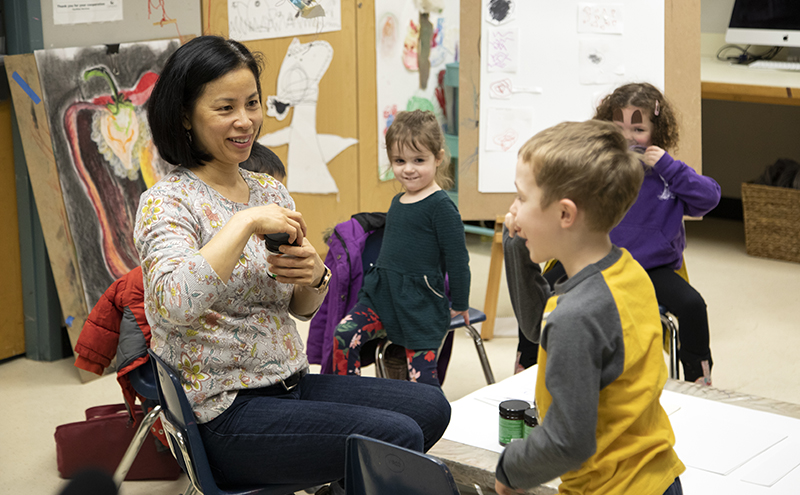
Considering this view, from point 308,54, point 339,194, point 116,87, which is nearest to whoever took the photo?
point 116,87

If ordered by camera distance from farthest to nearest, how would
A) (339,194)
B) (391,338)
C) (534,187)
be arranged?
(339,194), (391,338), (534,187)

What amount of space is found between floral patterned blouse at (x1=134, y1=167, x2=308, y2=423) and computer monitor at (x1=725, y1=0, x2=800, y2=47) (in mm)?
4289

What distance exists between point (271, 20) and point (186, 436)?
2.62 metres

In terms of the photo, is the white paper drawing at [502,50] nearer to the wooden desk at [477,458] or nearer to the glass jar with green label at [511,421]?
the wooden desk at [477,458]

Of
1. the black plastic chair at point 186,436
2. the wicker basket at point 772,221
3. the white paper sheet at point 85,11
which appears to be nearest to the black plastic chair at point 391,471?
the black plastic chair at point 186,436

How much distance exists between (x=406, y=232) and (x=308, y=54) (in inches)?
67.9

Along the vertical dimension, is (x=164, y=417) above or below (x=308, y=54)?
below

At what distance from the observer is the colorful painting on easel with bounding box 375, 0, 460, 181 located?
14.0ft

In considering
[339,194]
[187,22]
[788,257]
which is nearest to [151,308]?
[187,22]

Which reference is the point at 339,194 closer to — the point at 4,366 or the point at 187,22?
the point at 187,22

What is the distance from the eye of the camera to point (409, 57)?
4402 millimetres

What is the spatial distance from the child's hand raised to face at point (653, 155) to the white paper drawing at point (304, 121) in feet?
6.16

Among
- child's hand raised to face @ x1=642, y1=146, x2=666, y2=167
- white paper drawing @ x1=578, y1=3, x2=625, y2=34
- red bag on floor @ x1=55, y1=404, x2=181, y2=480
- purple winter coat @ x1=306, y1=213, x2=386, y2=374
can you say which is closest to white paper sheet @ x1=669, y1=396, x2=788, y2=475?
child's hand raised to face @ x1=642, y1=146, x2=666, y2=167

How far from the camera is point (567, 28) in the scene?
333 cm
